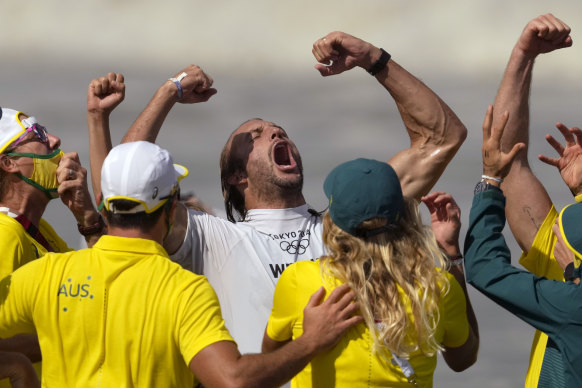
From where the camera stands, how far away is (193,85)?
673 centimetres

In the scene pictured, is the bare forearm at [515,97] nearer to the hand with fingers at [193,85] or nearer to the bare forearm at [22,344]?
the hand with fingers at [193,85]

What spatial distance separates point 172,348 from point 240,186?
2.84 m

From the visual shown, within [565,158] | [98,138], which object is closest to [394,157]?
[565,158]

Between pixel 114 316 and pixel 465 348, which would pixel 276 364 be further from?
pixel 465 348

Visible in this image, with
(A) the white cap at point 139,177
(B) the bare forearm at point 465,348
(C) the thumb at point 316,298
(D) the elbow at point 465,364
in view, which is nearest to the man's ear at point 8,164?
(A) the white cap at point 139,177

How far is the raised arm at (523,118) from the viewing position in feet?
20.6

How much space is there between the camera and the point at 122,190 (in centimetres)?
444

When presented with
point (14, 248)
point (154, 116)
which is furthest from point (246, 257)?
point (14, 248)

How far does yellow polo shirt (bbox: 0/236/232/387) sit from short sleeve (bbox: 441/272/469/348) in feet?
3.77

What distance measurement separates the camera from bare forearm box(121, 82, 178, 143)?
635 centimetres

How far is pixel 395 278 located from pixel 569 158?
176 centimetres

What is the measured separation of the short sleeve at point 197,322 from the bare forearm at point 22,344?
1.07m

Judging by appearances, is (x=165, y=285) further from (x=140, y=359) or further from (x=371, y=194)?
(x=371, y=194)

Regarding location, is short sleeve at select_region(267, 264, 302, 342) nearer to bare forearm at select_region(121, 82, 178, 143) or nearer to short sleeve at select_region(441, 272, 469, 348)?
short sleeve at select_region(441, 272, 469, 348)
